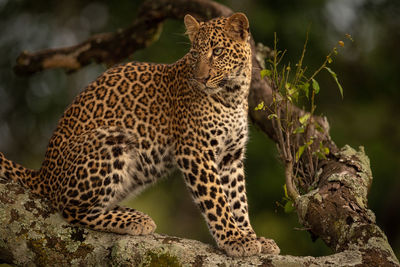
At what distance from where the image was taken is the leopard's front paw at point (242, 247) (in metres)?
6.26

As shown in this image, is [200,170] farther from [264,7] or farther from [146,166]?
[264,7]

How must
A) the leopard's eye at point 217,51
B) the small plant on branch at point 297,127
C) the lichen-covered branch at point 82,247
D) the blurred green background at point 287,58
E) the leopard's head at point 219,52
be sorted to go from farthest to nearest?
the blurred green background at point 287,58 → the leopard's eye at point 217,51 → the leopard's head at point 219,52 → the small plant on branch at point 297,127 → the lichen-covered branch at point 82,247

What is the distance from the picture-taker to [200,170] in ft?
22.9

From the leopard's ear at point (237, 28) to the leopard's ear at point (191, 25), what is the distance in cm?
37

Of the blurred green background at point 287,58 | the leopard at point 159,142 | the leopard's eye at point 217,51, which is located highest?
the leopard's eye at point 217,51

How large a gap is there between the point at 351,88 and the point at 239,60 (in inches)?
515

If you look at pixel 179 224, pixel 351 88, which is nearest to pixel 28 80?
pixel 179 224

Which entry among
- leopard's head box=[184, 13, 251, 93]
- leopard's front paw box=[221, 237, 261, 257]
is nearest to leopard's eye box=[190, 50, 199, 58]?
leopard's head box=[184, 13, 251, 93]

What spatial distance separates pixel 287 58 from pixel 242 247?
1277 centimetres

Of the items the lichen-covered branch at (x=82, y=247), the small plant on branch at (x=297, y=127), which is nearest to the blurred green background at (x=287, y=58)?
the small plant on branch at (x=297, y=127)

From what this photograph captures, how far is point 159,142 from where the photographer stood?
24.2 feet

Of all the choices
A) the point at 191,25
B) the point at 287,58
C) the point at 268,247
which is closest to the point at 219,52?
the point at 191,25

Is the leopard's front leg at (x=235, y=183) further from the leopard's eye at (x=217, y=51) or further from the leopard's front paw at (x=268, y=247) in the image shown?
the leopard's eye at (x=217, y=51)

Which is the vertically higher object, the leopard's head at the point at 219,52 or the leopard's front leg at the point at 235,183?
the leopard's head at the point at 219,52
